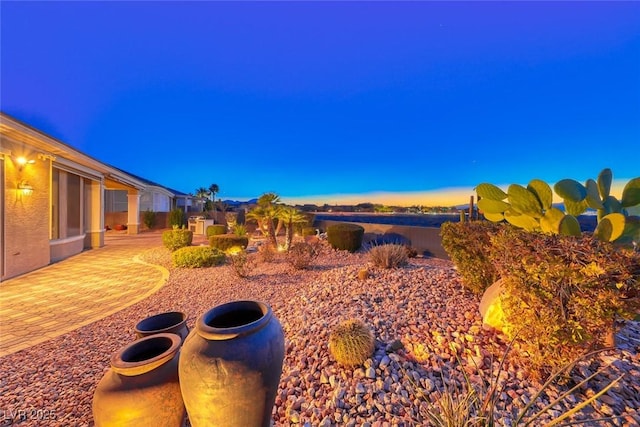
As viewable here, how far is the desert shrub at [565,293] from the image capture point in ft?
6.77

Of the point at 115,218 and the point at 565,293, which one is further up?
the point at 115,218

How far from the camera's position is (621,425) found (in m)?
1.93

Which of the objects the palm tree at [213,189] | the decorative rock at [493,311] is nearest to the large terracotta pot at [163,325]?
the decorative rock at [493,311]

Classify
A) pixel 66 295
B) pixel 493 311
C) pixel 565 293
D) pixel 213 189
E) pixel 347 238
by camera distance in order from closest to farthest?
pixel 565 293, pixel 493 311, pixel 66 295, pixel 347 238, pixel 213 189

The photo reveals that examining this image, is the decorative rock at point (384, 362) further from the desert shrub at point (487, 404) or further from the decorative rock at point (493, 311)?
the decorative rock at point (493, 311)

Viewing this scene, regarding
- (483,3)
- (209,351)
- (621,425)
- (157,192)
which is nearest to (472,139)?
(483,3)

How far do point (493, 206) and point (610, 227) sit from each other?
3.49ft

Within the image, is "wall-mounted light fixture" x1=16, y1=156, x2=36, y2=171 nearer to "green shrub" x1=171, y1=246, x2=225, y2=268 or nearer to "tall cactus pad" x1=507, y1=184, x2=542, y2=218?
"green shrub" x1=171, y1=246, x2=225, y2=268

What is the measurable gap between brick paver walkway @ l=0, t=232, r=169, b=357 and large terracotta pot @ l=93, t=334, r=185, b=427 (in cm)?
305

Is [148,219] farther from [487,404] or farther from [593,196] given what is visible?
[593,196]

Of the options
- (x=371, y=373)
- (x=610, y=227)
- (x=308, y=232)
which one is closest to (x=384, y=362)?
(x=371, y=373)

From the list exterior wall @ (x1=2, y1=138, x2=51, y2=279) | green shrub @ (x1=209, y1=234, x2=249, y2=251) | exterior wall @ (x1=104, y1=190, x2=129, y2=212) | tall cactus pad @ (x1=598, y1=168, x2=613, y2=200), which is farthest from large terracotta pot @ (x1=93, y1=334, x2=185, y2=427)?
exterior wall @ (x1=104, y1=190, x2=129, y2=212)

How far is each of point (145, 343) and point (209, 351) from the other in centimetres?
85

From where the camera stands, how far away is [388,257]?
5.61m
